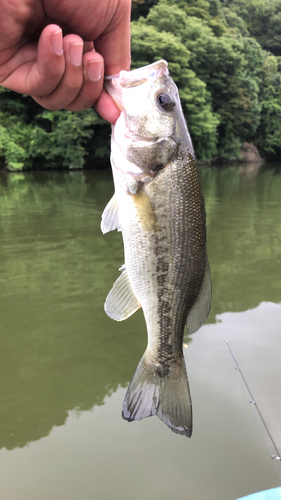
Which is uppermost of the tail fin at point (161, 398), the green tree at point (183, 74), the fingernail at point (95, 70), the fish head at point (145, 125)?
the fingernail at point (95, 70)

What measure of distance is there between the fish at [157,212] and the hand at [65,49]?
13cm

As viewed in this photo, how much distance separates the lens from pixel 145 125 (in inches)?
66.1

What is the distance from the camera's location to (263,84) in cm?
3772

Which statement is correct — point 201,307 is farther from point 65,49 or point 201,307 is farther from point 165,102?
point 65,49

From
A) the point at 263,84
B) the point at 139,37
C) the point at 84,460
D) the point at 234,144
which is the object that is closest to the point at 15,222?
the point at 84,460

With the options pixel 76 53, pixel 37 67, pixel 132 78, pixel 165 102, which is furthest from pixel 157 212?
pixel 37 67

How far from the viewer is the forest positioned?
23.5 metres

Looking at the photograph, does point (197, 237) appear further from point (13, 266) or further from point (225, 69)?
point (225, 69)

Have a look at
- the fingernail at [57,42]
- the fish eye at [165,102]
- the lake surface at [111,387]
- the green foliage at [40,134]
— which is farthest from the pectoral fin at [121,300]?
the green foliage at [40,134]

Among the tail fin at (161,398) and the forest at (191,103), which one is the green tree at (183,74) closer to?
the forest at (191,103)

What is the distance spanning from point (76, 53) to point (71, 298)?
13.5 ft

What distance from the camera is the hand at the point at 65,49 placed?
152 cm

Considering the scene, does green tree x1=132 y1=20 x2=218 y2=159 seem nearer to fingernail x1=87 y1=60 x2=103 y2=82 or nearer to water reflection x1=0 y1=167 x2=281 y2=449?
water reflection x1=0 y1=167 x2=281 y2=449

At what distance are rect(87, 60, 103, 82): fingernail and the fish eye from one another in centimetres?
28
